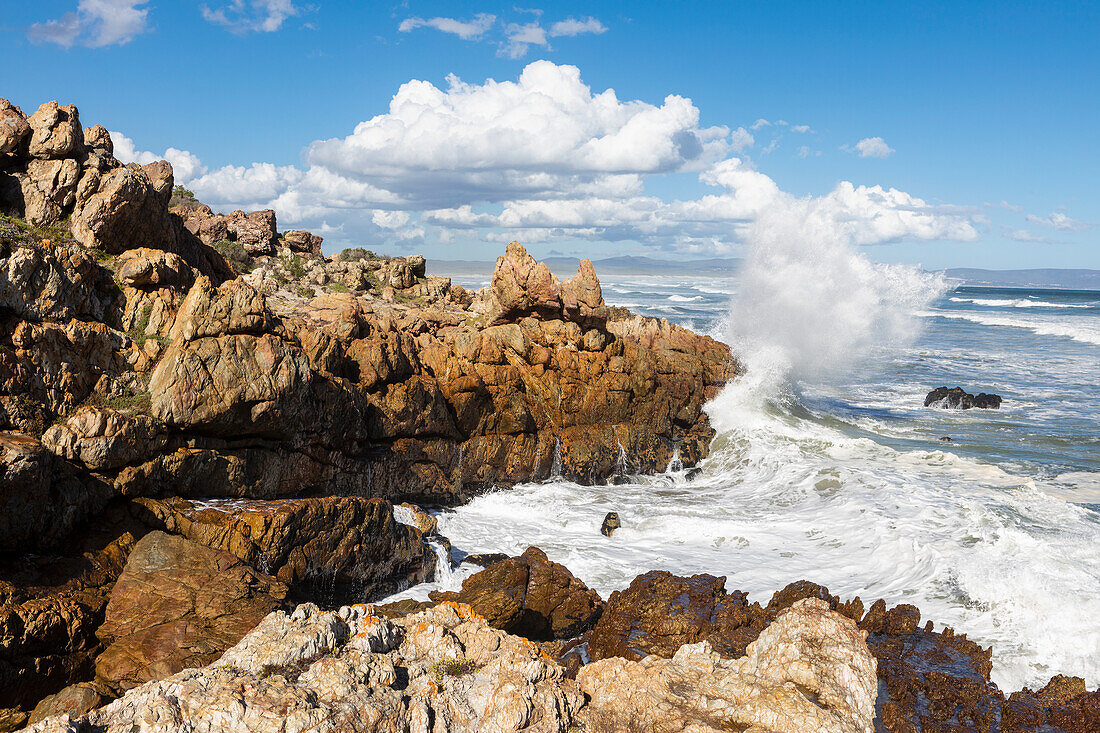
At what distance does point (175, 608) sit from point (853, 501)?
53.7ft

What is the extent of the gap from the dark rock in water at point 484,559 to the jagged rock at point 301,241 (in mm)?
22912

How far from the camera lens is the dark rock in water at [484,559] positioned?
14.4 meters

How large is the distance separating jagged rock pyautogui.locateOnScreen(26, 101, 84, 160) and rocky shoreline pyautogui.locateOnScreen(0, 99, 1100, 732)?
0.16 ft

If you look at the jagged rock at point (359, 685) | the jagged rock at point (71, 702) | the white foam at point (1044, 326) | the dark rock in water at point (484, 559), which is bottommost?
the dark rock in water at point (484, 559)

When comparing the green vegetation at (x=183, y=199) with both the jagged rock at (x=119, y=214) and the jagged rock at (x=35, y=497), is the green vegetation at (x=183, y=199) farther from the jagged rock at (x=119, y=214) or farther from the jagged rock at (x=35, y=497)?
the jagged rock at (x=35, y=497)

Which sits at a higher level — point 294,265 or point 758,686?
point 294,265

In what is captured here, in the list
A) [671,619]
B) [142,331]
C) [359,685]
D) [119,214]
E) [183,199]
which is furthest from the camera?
[183,199]

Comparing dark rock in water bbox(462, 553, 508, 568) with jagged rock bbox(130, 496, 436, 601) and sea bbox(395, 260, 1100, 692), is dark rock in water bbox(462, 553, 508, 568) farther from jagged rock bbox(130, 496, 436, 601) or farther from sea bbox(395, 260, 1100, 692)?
jagged rock bbox(130, 496, 436, 601)

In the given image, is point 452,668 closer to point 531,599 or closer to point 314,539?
point 531,599

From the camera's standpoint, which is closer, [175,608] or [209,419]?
[175,608]

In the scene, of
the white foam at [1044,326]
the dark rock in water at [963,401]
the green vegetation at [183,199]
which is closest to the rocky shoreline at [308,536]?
the green vegetation at [183,199]

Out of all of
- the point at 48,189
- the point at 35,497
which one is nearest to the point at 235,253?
the point at 48,189

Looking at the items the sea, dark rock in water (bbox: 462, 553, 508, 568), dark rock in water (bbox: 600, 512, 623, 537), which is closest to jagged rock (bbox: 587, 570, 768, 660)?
the sea

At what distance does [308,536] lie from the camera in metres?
11.4
